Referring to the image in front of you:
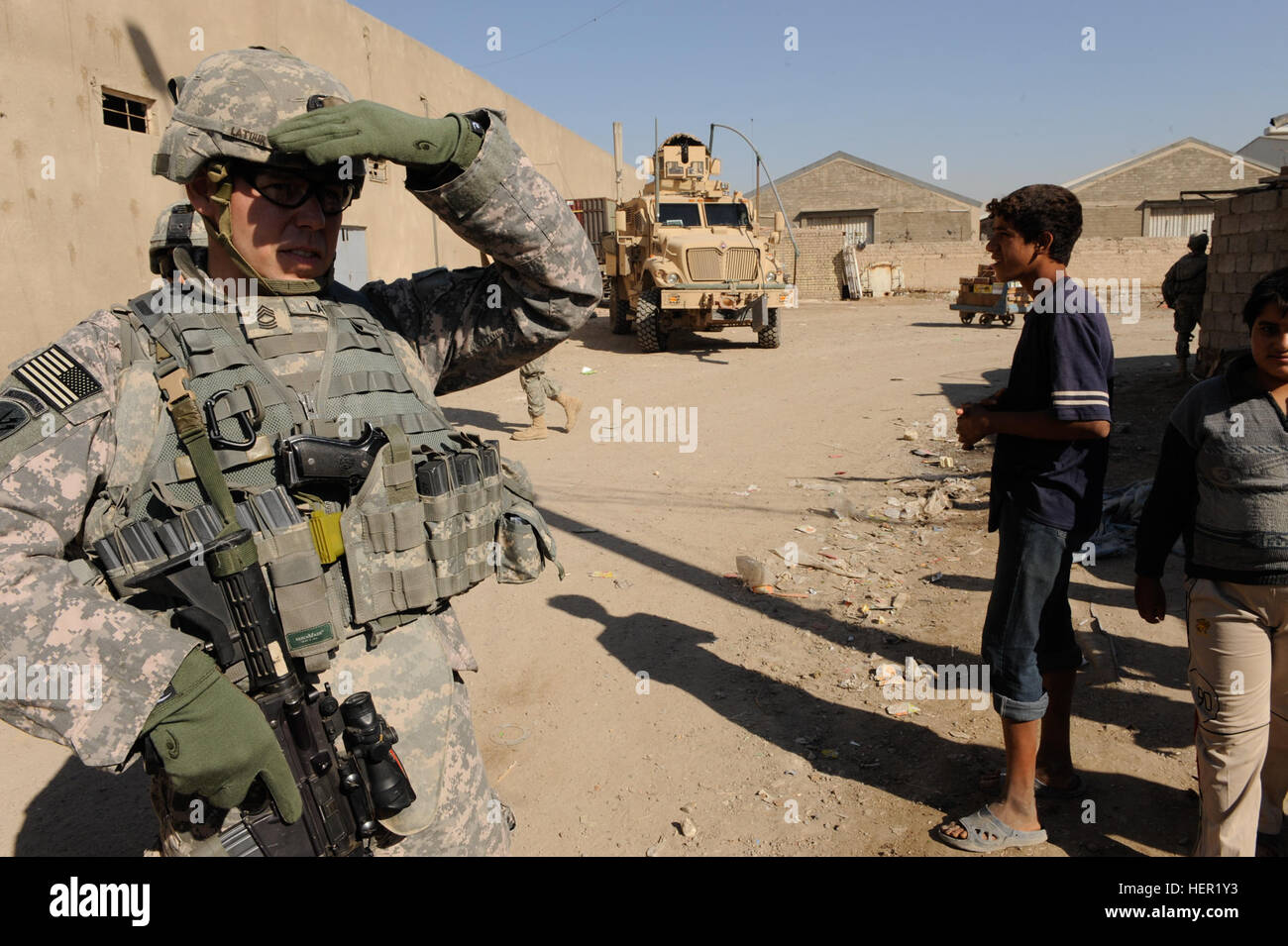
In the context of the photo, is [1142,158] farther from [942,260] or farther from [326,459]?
[326,459]

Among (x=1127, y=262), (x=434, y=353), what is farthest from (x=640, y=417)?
(x=1127, y=262)

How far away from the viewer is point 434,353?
2088 mm

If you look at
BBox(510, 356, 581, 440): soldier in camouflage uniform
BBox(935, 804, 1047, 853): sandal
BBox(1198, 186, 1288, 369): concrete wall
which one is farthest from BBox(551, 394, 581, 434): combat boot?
BBox(935, 804, 1047, 853): sandal

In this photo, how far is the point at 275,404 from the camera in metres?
1.69

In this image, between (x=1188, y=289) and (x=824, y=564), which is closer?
(x=824, y=564)

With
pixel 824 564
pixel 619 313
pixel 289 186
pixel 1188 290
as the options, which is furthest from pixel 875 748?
pixel 619 313

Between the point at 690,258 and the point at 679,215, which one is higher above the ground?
the point at 679,215

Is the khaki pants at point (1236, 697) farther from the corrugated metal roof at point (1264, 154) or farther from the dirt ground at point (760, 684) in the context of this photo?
the corrugated metal roof at point (1264, 154)

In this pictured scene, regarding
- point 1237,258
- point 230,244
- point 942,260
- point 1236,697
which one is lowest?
point 1236,697

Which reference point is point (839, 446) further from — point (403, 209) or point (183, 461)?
point (403, 209)

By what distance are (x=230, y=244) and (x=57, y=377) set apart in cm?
43

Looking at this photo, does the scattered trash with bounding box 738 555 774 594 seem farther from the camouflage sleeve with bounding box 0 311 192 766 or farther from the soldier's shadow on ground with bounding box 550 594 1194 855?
the camouflage sleeve with bounding box 0 311 192 766

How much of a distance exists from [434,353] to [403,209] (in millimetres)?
13022

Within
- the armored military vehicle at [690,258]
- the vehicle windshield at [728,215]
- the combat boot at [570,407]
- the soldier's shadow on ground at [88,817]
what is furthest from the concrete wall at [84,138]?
the vehicle windshield at [728,215]
